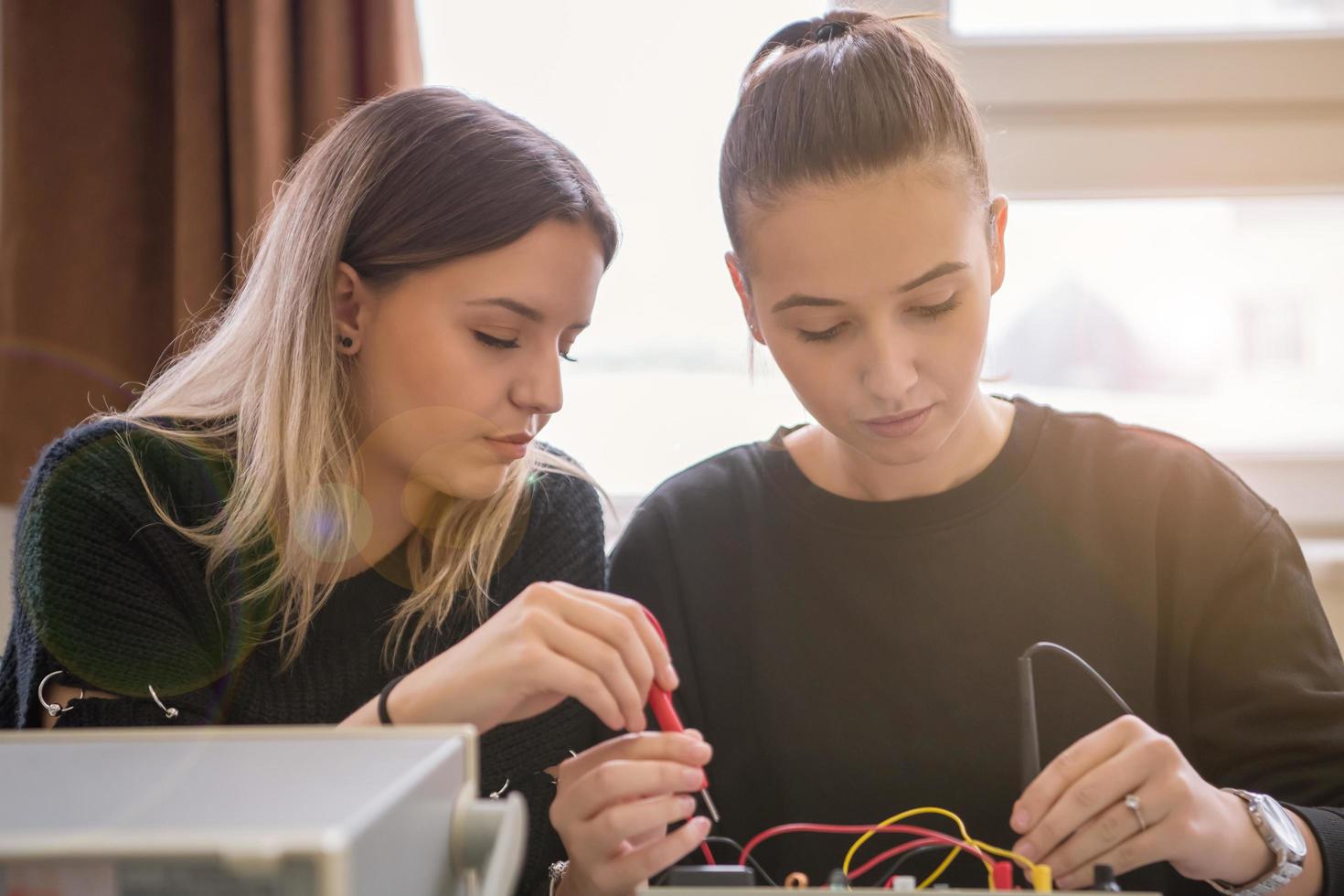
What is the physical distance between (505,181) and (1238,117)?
1.25 metres

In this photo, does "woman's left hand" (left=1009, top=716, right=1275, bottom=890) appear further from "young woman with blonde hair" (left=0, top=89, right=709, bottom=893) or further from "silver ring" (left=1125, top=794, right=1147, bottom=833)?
"young woman with blonde hair" (left=0, top=89, right=709, bottom=893)

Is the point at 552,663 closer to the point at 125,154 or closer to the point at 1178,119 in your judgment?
the point at 125,154

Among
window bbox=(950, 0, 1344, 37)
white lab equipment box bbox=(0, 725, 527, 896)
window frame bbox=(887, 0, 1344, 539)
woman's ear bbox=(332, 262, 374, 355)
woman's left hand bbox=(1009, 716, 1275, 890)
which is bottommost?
woman's left hand bbox=(1009, 716, 1275, 890)

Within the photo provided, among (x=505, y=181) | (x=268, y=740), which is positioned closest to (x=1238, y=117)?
(x=505, y=181)

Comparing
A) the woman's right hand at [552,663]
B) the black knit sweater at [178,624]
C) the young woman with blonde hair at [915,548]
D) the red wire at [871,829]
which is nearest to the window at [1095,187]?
the young woman with blonde hair at [915,548]

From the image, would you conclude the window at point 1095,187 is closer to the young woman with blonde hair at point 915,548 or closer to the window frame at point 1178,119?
the window frame at point 1178,119

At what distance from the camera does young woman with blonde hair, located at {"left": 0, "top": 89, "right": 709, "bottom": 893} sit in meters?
0.98

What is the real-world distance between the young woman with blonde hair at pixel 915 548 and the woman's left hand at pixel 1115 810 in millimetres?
153

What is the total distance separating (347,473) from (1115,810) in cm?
79

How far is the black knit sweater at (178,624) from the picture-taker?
3.09 ft

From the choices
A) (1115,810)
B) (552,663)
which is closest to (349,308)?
(552,663)

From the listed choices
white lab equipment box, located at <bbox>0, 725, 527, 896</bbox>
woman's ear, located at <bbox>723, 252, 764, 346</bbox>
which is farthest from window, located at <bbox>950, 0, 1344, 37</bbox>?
white lab equipment box, located at <bbox>0, 725, 527, 896</bbox>

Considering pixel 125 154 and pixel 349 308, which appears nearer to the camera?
pixel 349 308

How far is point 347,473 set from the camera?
1.13 meters
